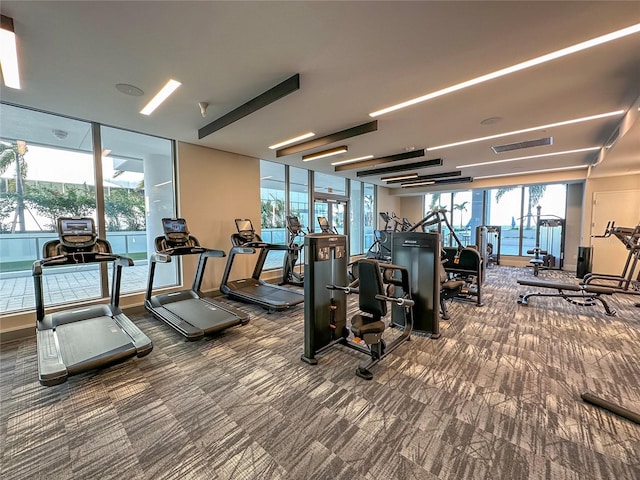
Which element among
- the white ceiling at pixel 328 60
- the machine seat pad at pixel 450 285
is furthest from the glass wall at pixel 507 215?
the machine seat pad at pixel 450 285

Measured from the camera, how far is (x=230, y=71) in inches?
108

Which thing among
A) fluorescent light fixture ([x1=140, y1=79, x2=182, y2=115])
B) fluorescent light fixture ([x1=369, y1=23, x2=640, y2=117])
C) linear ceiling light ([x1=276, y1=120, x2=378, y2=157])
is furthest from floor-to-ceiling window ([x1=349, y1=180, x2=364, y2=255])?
fluorescent light fixture ([x1=140, y1=79, x2=182, y2=115])

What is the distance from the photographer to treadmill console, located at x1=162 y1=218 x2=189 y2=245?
4.36 m

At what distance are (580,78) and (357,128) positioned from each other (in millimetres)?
2598

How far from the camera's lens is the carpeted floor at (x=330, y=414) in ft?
5.51

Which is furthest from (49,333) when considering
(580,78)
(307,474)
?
(580,78)

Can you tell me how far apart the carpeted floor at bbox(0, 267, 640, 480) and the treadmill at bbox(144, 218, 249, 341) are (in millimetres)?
242

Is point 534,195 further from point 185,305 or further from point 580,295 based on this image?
point 185,305

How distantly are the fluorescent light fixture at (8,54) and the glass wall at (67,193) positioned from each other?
4.01ft

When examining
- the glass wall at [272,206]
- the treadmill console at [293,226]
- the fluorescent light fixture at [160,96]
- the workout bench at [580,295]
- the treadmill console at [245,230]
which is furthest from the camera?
the glass wall at [272,206]

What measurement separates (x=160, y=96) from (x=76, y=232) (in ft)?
6.59

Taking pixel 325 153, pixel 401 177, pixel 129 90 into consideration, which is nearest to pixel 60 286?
pixel 129 90

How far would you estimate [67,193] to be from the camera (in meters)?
4.14

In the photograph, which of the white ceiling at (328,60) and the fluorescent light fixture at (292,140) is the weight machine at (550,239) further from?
the fluorescent light fixture at (292,140)
